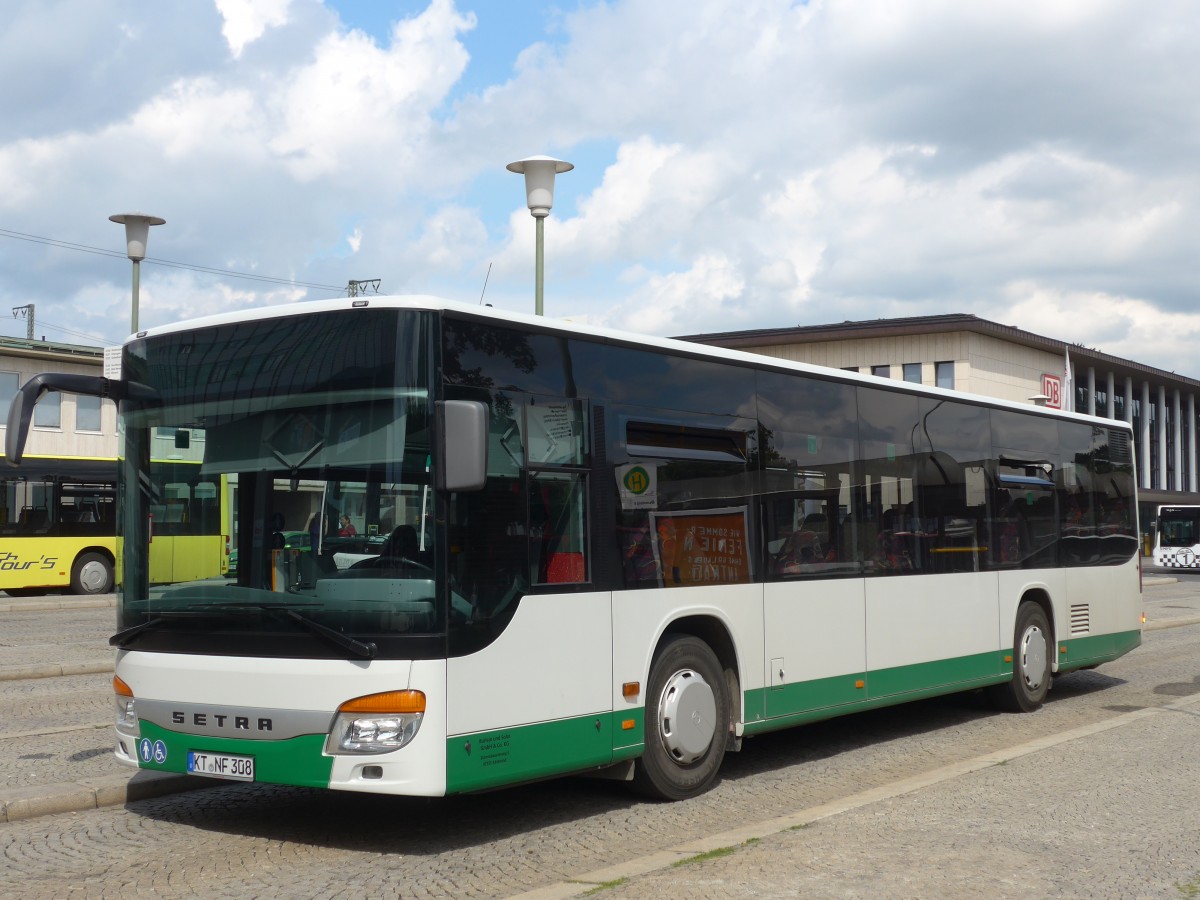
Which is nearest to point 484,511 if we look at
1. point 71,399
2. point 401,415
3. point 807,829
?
point 401,415

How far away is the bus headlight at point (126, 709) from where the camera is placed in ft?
25.2

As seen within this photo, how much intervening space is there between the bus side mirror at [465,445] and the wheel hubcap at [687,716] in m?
2.39

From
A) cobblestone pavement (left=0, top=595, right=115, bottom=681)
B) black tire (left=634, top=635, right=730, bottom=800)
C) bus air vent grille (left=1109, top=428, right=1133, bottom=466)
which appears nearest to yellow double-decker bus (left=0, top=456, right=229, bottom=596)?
cobblestone pavement (left=0, top=595, right=115, bottom=681)

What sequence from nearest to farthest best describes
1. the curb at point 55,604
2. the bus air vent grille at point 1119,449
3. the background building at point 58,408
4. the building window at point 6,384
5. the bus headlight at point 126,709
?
the bus headlight at point 126,709 → the bus air vent grille at point 1119,449 → the curb at point 55,604 → the building window at point 6,384 → the background building at point 58,408

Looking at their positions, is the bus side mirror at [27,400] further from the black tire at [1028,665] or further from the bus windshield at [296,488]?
the black tire at [1028,665]

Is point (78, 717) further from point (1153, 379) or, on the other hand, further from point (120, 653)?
point (1153, 379)

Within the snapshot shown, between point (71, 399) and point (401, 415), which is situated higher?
point (71, 399)

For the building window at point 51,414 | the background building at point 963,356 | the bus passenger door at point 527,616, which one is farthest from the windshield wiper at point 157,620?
the background building at point 963,356

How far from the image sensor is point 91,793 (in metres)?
8.23

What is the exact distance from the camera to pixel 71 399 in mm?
45000

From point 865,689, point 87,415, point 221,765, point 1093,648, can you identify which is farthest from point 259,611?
point 87,415

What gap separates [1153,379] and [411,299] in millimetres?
74484

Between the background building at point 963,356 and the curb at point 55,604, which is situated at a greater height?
the background building at point 963,356

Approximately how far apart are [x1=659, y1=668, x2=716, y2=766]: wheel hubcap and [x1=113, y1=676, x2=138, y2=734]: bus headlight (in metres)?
3.04
